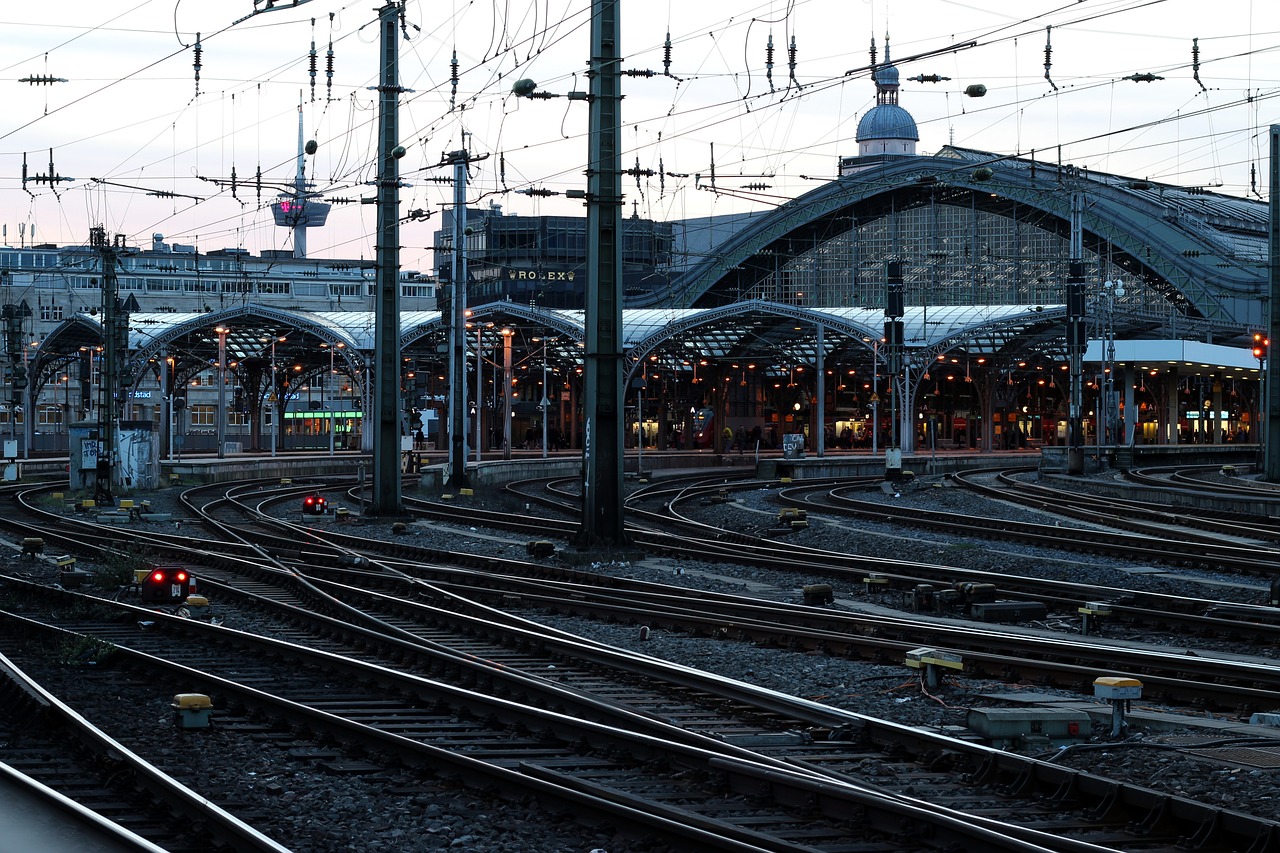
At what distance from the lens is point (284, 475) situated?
64.0 meters

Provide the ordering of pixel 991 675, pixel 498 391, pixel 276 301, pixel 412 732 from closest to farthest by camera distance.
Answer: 1. pixel 412 732
2. pixel 991 675
3. pixel 498 391
4. pixel 276 301

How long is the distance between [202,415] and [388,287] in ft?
334

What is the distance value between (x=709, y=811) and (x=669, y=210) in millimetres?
47409

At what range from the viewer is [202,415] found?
430ft

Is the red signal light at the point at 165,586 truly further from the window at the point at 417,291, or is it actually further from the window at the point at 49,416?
the window at the point at 417,291

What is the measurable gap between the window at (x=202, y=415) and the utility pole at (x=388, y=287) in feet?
324

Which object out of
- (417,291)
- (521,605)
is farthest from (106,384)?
(417,291)

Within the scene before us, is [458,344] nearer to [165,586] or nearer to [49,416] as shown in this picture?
[165,586]

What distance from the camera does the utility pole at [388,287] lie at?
33500mm

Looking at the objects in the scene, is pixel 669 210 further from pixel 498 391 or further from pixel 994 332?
pixel 498 391

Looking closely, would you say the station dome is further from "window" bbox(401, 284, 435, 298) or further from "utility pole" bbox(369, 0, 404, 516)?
"utility pole" bbox(369, 0, 404, 516)

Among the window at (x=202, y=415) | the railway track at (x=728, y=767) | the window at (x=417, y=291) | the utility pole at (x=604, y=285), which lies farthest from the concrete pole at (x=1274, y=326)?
the window at (x=417, y=291)

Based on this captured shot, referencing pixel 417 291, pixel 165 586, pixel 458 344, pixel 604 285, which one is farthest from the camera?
pixel 417 291

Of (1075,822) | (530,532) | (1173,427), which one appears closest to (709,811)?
(1075,822)
